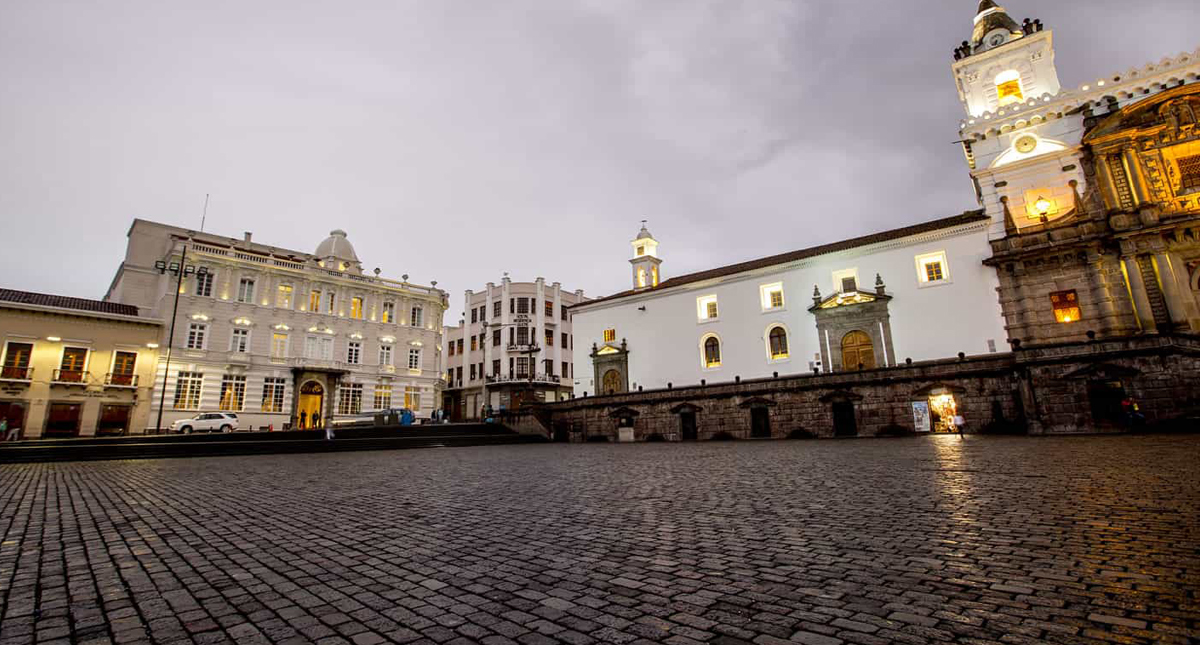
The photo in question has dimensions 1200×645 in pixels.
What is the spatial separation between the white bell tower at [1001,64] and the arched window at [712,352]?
20684 mm

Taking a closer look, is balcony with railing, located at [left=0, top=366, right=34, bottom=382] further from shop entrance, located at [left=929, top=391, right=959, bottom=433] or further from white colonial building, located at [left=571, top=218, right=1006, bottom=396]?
shop entrance, located at [left=929, top=391, right=959, bottom=433]

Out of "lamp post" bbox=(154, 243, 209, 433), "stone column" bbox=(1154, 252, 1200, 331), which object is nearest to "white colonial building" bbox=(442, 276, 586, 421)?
"lamp post" bbox=(154, 243, 209, 433)

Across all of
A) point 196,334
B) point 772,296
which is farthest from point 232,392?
point 772,296

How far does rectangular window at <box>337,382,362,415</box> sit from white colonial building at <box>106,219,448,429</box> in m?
0.08

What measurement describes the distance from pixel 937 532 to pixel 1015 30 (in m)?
40.0

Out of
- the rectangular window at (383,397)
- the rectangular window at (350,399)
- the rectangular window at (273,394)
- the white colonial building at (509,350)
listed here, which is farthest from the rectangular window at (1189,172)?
the rectangular window at (273,394)

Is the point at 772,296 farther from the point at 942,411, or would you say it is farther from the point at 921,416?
the point at 942,411

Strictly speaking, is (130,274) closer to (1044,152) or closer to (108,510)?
(108,510)

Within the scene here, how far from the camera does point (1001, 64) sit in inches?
1232

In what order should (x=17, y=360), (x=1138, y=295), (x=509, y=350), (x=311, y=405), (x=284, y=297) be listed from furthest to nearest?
1. (x=509, y=350)
2. (x=311, y=405)
3. (x=284, y=297)
4. (x=17, y=360)
5. (x=1138, y=295)

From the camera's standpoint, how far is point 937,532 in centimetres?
504

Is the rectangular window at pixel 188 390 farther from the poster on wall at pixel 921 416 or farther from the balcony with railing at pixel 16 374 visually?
the poster on wall at pixel 921 416

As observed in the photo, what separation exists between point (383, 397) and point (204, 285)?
579 inches

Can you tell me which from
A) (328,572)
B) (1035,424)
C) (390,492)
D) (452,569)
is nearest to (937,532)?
(452,569)
